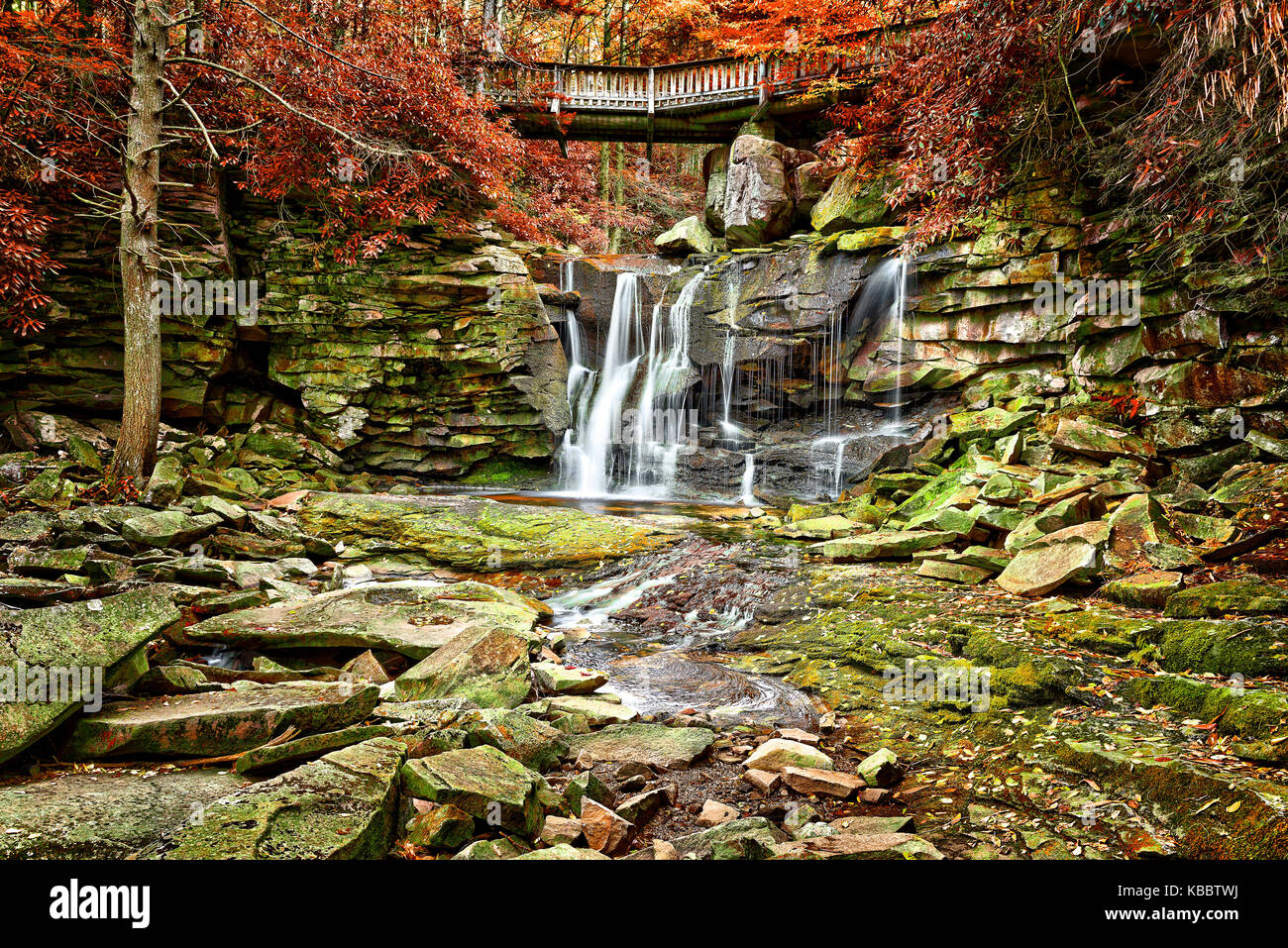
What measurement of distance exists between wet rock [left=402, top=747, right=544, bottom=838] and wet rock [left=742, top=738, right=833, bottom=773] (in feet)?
4.19

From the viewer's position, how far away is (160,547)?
21.7ft

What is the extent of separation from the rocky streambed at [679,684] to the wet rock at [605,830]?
0.05ft

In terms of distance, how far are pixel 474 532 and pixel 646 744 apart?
564 centimetres

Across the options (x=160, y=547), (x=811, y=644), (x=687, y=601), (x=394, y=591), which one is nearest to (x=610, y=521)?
(x=687, y=601)

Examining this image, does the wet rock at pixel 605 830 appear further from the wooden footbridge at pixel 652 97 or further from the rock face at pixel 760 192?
the wooden footbridge at pixel 652 97

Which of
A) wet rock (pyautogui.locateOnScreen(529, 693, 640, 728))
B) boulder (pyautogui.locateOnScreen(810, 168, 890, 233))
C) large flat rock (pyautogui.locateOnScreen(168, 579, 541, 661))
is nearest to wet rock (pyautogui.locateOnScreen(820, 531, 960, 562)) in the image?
large flat rock (pyautogui.locateOnScreen(168, 579, 541, 661))

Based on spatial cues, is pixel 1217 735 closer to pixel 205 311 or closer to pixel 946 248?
pixel 946 248

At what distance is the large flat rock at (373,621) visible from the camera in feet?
15.5

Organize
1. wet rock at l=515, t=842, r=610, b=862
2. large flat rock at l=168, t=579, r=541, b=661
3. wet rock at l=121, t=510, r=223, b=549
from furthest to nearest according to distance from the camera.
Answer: wet rock at l=121, t=510, r=223, b=549
large flat rock at l=168, t=579, r=541, b=661
wet rock at l=515, t=842, r=610, b=862

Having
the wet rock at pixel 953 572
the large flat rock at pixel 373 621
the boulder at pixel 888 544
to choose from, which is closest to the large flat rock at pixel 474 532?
the large flat rock at pixel 373 621

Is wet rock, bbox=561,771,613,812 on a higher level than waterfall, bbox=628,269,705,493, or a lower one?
lower

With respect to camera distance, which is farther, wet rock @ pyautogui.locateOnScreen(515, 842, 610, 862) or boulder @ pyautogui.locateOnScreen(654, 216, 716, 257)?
boulder @ pyautogui.locateOnScreen(654, 216, 716, 257)

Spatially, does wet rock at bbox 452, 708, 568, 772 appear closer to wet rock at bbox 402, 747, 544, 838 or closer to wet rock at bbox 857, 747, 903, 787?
wet rock at bbox 402, 747, 544, 838

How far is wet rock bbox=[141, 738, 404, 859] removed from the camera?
2.09 meters
